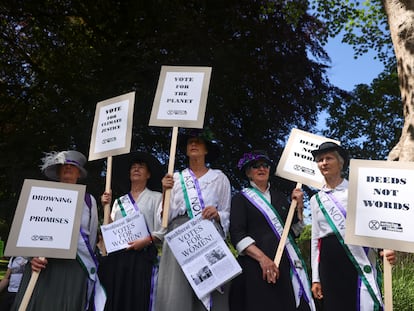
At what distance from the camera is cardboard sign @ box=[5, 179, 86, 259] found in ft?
10.9

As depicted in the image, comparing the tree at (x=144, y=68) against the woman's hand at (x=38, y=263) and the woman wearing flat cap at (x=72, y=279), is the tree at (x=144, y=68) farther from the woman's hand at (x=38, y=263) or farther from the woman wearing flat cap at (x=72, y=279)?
the woman's hand at (x=38, y=263)

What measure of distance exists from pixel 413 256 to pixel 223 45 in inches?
202

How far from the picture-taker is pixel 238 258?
3.68 metres

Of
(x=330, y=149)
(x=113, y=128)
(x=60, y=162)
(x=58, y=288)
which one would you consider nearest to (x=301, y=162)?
(x=330, y=149)

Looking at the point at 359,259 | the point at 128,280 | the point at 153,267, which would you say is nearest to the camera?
the point at 359,259

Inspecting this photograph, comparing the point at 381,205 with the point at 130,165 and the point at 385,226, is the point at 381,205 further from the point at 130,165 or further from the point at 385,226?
the point at 130,165

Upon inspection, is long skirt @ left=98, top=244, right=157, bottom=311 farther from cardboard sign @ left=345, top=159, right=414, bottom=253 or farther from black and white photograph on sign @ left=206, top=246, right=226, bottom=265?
cardboard sign @ left=345, top=159, right=414, bottom=253

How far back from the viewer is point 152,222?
3.98m

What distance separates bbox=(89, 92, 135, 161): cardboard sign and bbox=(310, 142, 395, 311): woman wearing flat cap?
5.80 ft

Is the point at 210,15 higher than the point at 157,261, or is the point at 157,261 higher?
the point at 210,15

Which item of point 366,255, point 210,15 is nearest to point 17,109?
point 210,15

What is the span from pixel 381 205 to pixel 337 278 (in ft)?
2.34

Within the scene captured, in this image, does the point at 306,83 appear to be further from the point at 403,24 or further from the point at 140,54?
the point at 140,54

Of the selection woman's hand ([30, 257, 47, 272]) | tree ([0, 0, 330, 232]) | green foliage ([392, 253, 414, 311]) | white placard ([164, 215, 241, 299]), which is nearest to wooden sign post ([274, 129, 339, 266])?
white placard ([164, 215, 241, 299])
